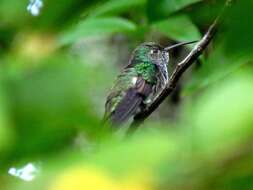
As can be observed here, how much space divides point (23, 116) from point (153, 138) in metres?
0.06

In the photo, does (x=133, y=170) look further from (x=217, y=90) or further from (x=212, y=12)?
(x=212, y=12)

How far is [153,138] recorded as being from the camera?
0.93 feet

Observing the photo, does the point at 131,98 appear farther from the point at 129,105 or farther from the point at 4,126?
the point at 4,126

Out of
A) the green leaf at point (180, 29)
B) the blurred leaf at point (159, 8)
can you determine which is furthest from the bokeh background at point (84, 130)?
the green leaf at point (180, 29)

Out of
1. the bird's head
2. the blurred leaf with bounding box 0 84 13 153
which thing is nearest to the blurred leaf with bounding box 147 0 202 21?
the blurred leaf with bounding box 0 84 13 153

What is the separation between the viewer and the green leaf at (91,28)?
49 cm

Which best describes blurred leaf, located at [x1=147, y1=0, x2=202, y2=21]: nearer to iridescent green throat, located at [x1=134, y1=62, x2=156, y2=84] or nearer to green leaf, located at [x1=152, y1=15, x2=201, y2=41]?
Result: green leaf, located at [x1=152, y1=15, x2=201, y2=41]

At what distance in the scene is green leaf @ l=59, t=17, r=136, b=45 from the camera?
486 mm

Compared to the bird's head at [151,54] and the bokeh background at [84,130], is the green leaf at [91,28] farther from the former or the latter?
the bird's head at [151,54]

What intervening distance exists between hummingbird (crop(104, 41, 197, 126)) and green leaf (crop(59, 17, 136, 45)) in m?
2.35

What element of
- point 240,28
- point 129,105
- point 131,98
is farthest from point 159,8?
point 131,98

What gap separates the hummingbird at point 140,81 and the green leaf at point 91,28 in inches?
92.6

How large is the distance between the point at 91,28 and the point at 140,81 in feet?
10.8

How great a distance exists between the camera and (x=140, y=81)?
13.0 ft
